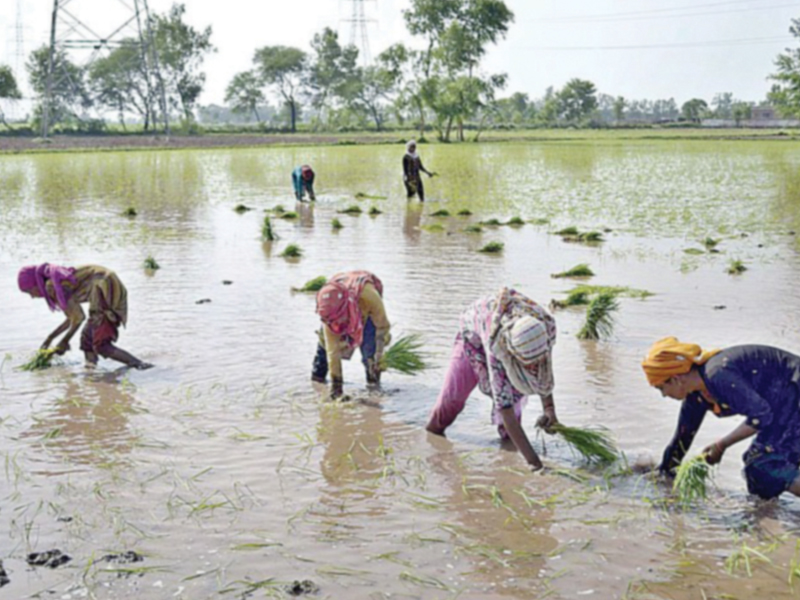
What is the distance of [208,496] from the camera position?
471cm

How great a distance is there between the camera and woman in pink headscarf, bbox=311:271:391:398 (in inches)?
235

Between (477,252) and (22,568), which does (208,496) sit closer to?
A: (22,568)

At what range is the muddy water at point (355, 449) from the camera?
3971mm

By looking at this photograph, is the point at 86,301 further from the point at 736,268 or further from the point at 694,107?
the point at 694,107

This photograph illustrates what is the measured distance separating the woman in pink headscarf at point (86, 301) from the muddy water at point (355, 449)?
188 mm

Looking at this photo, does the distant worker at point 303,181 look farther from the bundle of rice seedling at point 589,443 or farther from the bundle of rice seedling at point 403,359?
the bundle of rice seedling at point 589,443

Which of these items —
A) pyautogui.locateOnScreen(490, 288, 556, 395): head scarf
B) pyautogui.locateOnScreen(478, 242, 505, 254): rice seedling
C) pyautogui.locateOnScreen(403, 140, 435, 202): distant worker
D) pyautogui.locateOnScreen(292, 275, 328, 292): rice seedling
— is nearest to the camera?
pyautogui.locateOnScreen(490, 288, 556, 395): head scarf

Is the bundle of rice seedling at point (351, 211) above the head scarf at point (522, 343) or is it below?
below

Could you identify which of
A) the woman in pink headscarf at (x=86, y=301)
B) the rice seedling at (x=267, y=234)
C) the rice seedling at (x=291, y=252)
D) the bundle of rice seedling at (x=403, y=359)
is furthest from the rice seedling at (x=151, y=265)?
the bundle of rice seedling at (x=403, y=359)

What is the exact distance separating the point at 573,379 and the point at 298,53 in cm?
10008

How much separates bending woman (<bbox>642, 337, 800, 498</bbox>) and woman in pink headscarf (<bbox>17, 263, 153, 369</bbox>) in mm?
4176

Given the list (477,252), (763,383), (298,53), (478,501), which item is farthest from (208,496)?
(298,53)

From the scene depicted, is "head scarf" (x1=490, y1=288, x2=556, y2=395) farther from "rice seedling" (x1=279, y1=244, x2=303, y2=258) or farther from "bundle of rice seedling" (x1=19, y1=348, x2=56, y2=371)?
"rice seedling" (x1=279, y1=244, x2=303, y2=258)

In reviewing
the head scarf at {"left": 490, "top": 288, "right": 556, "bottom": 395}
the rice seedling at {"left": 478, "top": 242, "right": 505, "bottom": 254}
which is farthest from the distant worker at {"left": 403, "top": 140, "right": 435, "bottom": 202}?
the head scarf at {"left": 490, "top": 288, "right": 556, "bottom": 395}
